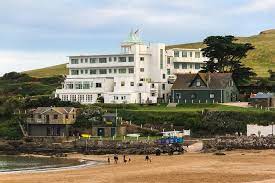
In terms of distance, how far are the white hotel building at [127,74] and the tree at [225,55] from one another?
5.50m

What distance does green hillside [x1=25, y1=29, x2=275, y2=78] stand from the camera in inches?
5506

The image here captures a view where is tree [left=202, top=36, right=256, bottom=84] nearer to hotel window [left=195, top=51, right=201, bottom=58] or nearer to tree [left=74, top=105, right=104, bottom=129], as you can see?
hotel window [left=195, top=51, right=201, bottom=58]

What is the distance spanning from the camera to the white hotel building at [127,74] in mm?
93312

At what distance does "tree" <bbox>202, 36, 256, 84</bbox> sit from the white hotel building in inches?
217

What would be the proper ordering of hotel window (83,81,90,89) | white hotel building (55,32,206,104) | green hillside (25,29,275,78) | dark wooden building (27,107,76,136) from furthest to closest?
green hillside (25,29,275,78), hotel window (83,81,90,89), white hotel building (55,32,206,104), dark wooden building (27,107,76,136)

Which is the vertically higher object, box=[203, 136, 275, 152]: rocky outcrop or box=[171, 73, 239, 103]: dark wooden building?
box=[171, 73, 239, 103]: dark wooden building

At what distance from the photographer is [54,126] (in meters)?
79.2

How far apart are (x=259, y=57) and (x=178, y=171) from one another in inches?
4092

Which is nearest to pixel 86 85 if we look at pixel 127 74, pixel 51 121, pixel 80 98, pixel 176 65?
pixel 80 98

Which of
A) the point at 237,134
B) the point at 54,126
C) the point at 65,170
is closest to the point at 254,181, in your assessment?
the point at 65,170

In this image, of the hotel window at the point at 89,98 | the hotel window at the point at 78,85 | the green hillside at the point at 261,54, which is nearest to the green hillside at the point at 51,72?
the green hillside at the point at 261,54

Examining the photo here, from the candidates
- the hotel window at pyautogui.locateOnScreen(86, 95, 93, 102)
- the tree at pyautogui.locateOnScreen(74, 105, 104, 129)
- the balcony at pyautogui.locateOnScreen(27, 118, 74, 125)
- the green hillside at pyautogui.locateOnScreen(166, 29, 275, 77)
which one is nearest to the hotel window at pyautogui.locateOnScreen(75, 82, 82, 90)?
the hotel window at pyautogui.locateOnScreen(86, 95, 93, 102)

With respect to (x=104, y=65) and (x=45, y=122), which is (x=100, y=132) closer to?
(x=45, y=122)

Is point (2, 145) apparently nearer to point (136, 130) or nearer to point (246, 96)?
point (136, 130)
